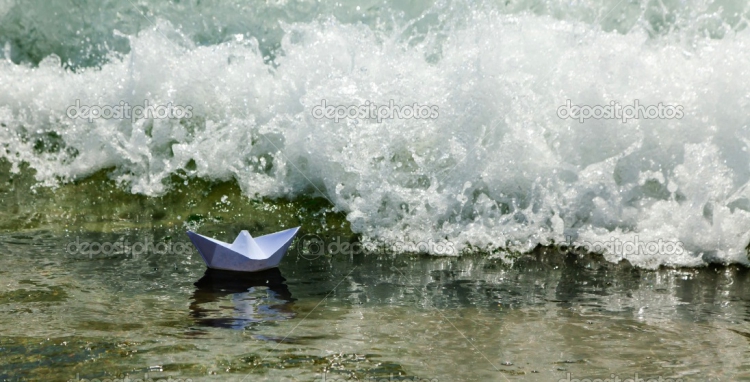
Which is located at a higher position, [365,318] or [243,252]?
[243,252]

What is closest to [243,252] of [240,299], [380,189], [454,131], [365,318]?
[240,299]

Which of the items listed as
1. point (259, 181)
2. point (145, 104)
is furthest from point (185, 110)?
point (259, 181)

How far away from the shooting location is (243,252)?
3729mm

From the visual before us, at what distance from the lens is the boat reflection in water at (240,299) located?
121 inches

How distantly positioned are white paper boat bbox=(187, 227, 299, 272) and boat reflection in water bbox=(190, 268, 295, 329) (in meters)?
0.04

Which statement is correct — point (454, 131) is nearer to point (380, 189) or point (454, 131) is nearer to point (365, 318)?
point (380, 189)

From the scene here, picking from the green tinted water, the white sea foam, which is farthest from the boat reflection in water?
the white sea foam

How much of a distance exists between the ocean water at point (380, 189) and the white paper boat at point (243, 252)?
6cm

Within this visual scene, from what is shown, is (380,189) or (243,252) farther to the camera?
(380,189)

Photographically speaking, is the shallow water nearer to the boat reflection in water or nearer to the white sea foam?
the boat reflection in water

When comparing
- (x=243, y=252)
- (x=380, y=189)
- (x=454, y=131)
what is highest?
A: (x=454, y=131)

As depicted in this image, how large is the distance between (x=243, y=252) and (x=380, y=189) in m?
1.08

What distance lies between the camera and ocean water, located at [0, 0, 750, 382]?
9.30 feet

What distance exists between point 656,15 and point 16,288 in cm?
441
